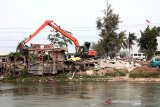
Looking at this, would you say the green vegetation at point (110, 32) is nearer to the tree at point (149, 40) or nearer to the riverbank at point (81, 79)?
the tree at point (149, 40)

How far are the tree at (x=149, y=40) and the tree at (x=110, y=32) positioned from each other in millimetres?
8267

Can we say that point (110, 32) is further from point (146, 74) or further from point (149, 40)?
point (146, 74)

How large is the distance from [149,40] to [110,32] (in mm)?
11062

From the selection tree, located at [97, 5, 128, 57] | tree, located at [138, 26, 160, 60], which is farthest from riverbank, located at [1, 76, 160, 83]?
tree, located at [138, 26, 160, 60]

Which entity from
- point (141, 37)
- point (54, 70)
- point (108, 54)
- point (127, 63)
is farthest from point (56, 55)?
point (141, 37)

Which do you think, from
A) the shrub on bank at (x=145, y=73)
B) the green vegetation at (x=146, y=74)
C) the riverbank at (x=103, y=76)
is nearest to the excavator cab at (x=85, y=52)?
the riverbank at (x=103, y=76)

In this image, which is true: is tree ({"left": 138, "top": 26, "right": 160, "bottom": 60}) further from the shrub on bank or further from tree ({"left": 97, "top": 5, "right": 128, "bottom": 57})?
the shrub on bank

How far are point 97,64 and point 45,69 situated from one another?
304 inches

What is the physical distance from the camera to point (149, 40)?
254ft

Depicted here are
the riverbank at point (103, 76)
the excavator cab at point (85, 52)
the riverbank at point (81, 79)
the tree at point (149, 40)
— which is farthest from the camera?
the tree at point (149, 40)

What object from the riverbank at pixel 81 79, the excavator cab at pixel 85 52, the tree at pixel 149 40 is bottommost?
the riverbank at pixel 81 79

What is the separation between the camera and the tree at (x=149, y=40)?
252 ft

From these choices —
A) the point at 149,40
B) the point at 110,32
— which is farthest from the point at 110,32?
the point at 149,40

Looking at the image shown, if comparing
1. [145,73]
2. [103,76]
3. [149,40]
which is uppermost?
[149,40]
